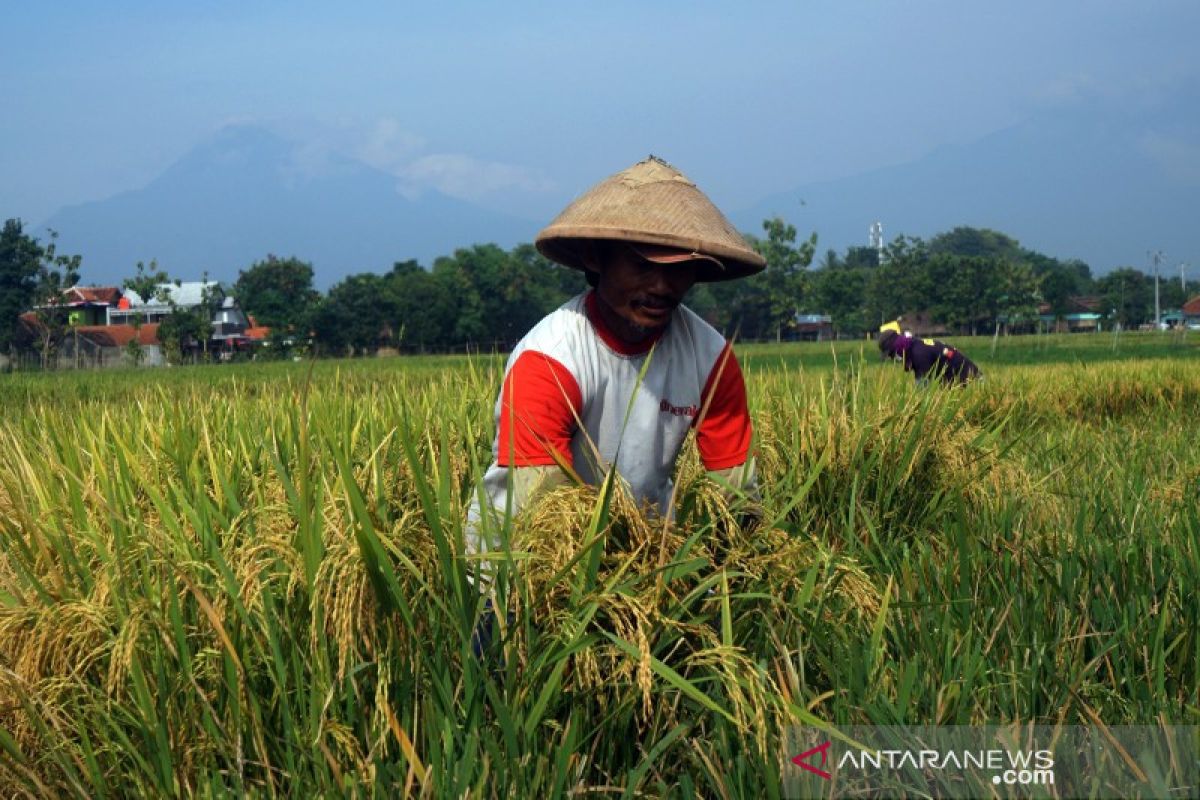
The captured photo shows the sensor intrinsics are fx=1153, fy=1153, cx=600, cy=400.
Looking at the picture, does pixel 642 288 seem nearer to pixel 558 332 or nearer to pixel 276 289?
pixel 558 332

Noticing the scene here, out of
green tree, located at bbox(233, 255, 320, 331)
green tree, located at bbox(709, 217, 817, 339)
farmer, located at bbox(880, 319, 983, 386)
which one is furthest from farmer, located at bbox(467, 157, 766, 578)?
green tree, located at bbox(709, 217, 817, 339)

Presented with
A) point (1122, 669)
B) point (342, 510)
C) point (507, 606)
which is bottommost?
point (1122, 669)

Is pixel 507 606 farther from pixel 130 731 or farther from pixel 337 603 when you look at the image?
pixel 130 731

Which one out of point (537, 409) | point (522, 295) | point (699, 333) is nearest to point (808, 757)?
point (537, 409)

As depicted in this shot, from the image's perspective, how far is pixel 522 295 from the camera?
6838 centimetres

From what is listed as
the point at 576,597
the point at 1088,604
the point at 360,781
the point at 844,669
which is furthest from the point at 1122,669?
the point at 360,781

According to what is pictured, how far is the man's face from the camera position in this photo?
2.31 m

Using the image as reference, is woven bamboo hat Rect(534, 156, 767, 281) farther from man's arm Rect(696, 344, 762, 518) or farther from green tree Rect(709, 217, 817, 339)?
green tree Rect(709, 217, 817, 339)

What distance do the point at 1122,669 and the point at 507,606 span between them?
114cm

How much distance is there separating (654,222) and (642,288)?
5.8 inches

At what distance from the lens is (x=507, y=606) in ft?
5.69

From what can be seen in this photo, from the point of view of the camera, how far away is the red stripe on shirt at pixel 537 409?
212cm

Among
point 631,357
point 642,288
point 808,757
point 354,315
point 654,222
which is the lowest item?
point 808,757

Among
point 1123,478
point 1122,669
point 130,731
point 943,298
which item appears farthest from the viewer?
point 943,298
